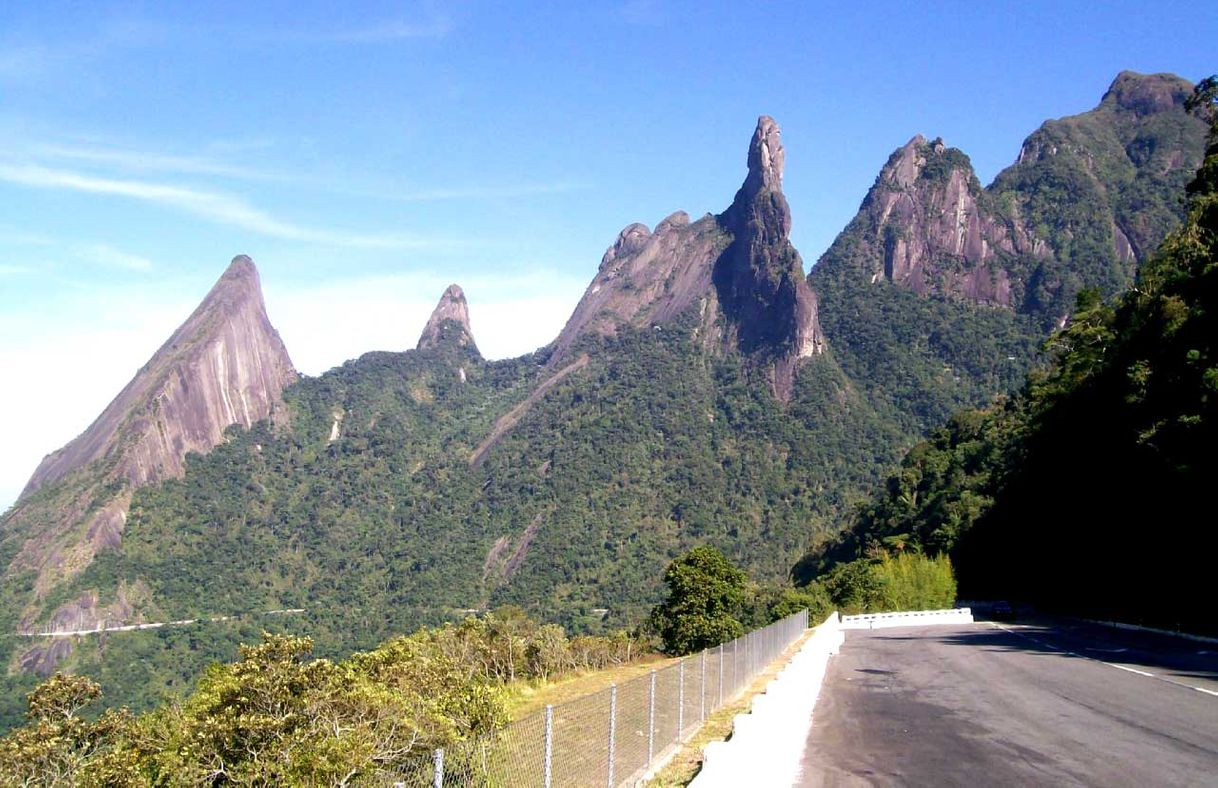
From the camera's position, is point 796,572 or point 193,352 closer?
point 796,572

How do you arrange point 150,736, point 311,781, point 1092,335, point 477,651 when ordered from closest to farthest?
1. point 311,781
2. point 150,736
3. point 477,651
4. point 1092,335

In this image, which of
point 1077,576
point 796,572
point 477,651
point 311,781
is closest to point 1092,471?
point 1077,576

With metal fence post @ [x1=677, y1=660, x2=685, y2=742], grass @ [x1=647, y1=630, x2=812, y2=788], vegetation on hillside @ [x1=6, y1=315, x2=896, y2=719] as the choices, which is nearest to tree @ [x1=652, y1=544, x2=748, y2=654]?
grass @ [x1=647, y1=630, x2=812, y2=788]

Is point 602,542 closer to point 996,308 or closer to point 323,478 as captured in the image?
point 323,478

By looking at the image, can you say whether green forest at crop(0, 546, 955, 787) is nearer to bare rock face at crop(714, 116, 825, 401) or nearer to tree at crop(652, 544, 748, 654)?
tree at crop(652, 544, 748, 654)

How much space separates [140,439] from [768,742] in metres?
166

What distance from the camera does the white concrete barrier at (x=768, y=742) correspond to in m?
9.25

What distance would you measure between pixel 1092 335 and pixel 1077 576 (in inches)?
690

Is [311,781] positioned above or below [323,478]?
below

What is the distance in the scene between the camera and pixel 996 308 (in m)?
199

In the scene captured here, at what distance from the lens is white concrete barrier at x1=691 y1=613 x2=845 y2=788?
9.25 metres

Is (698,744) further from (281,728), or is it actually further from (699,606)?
(699,606)

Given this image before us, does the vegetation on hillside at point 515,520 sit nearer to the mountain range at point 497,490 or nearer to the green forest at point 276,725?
the mountain range at point 497,490

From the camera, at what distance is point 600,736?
11711 mm
